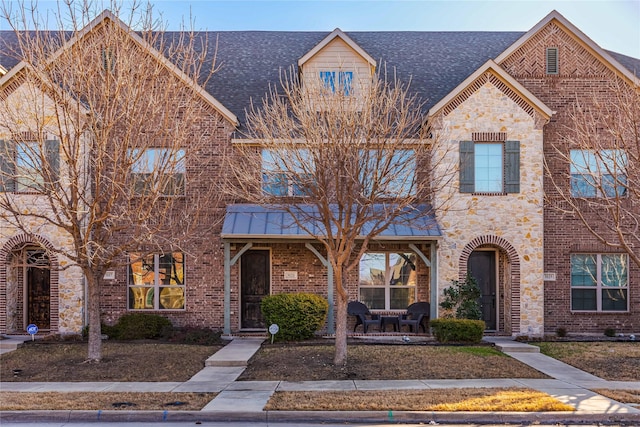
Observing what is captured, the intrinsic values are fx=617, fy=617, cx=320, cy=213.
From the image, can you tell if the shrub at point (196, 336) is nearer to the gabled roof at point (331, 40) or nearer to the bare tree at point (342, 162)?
the bare tree at point (342, 162)

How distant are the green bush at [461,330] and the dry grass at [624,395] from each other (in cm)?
480

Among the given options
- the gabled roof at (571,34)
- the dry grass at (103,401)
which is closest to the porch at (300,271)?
the gabled roof at (571,34)

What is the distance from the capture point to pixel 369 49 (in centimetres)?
2141

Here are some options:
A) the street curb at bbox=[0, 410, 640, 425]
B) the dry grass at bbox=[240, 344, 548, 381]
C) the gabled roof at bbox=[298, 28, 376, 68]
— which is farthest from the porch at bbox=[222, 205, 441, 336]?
the street curb at bbox=[0, 410, 640, 425]

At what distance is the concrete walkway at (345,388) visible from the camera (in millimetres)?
8992

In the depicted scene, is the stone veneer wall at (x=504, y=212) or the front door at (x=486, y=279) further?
the front door at (x=486, y=279)

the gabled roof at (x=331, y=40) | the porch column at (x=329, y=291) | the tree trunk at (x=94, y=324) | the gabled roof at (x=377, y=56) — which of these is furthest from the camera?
the gabled roof at (x=377, y=56)

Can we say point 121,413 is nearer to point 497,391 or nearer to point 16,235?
point 497,391

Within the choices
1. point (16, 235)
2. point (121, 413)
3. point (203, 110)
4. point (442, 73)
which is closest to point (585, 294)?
point (442, 73)

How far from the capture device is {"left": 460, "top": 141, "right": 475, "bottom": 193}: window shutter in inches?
667

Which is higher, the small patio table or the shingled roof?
the shingled roof

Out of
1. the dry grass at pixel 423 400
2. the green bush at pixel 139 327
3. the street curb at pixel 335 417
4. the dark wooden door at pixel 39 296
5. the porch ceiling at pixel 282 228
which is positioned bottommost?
the street curb at pixel 335 417

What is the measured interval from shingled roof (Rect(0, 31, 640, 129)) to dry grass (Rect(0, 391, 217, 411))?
31.5 feet

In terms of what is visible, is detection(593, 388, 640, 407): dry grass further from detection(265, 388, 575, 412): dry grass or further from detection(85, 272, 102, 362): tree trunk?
detection(85, 272, 102, 362): tree trunk
